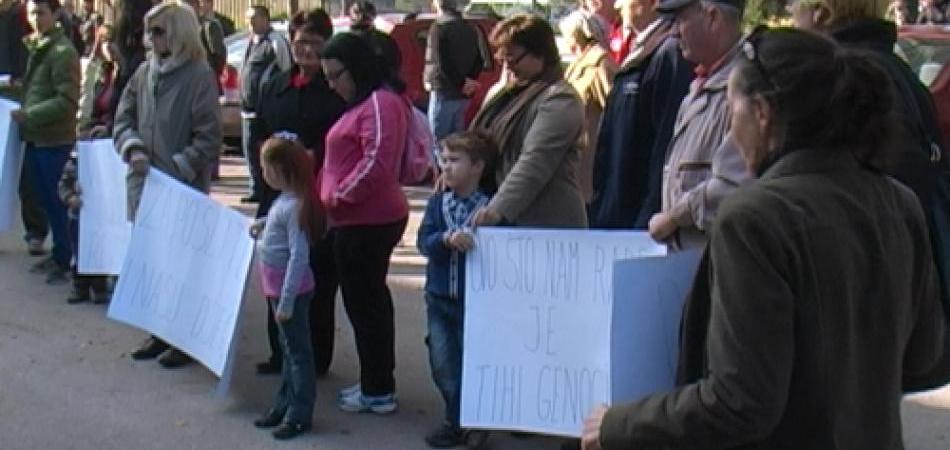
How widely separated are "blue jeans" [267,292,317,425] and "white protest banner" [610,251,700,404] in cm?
296

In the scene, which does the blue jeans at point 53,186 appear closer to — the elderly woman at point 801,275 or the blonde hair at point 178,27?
the blonde hair at point 178,27

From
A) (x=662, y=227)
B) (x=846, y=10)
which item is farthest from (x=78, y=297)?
(x=846, y=10)

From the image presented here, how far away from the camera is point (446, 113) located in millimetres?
11828

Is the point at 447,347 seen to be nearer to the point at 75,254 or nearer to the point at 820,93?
the point at 820,93

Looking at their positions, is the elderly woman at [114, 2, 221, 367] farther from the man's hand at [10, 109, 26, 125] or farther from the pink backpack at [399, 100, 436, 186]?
the man's hand at [10, 109, 26, 125]

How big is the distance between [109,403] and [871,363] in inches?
185

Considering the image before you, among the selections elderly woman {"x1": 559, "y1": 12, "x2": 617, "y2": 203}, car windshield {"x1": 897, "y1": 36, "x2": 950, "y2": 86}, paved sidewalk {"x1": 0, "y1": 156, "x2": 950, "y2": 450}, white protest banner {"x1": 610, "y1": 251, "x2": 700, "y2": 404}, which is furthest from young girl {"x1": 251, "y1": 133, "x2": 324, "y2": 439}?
car windshield {"x1": 897, "y1": 36, "x2": 950, "y2": 86}

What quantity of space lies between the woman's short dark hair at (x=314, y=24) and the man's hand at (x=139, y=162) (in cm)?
103

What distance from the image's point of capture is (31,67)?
8750 mm

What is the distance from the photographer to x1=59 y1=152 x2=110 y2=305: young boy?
8.22m

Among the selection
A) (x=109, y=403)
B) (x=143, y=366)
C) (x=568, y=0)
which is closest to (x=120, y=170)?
(x=143, y=366)

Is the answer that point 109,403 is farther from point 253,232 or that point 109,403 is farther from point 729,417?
point 729,417

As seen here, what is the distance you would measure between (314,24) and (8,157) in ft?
10.9

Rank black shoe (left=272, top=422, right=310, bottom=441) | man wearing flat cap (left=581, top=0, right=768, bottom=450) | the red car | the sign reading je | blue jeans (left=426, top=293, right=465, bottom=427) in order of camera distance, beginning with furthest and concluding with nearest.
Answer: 1. the red car
2. black shoe (left=272, top=422, right=310, bottom=441)
3. blue jeans (left=426, top=293, right=465, bottom=427)
4. the sign reading je
5. man wearing flat cap (left=581, top=0, right=768, bottom=450)
